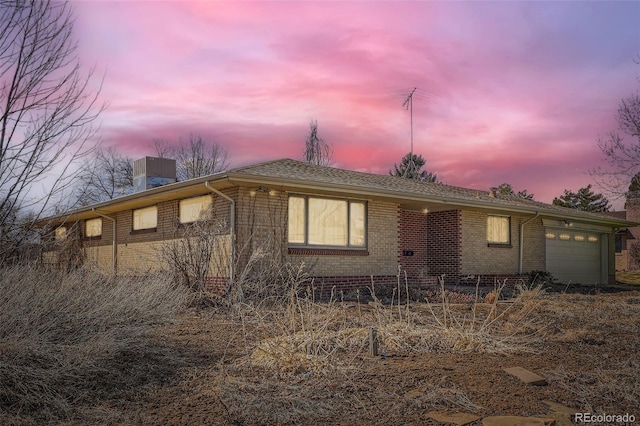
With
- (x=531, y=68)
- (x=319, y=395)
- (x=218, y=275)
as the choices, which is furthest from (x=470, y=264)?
(x=319, y=395)

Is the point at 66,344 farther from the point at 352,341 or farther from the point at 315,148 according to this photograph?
the point at 315,148

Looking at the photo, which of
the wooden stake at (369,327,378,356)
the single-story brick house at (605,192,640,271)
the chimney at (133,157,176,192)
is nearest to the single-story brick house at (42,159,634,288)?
the chimney at (133,157,176,192)

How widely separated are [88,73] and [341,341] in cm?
400

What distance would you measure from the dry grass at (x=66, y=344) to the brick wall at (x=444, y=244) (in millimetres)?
12045

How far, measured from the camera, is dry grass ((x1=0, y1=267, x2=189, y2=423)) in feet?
15.5

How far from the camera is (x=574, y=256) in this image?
73.9ft

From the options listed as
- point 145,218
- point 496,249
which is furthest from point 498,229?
point 145,218

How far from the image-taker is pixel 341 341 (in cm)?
647

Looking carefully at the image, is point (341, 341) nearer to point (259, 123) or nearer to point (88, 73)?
point (88, 73)

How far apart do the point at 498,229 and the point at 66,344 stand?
52.9 ft

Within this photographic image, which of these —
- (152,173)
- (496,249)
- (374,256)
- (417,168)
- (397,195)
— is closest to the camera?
(397,195)

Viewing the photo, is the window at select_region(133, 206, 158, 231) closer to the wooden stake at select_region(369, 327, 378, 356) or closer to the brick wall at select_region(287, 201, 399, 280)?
the brick wall at select_region(287, 201, 399, 280)

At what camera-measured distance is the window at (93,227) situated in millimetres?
19744

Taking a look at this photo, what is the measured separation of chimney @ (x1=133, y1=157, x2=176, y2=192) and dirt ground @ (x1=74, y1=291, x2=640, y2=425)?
35.3 feet
